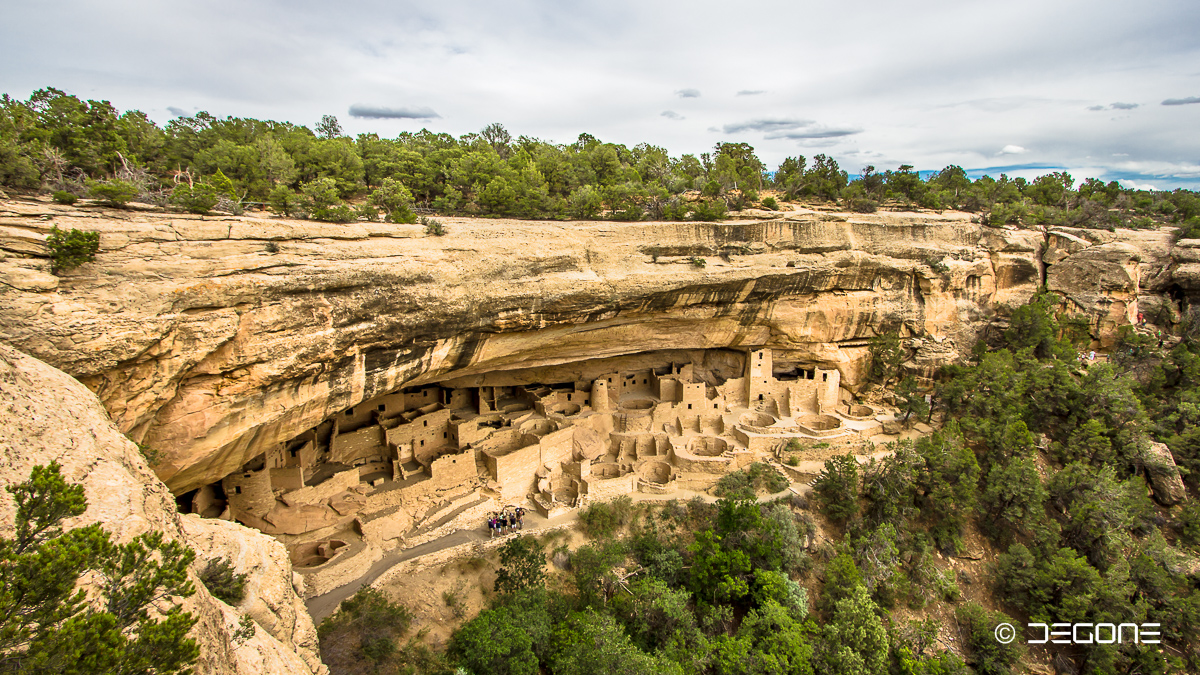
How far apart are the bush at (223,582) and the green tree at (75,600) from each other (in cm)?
184

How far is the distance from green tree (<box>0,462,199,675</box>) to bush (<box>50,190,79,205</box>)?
8.45 meters

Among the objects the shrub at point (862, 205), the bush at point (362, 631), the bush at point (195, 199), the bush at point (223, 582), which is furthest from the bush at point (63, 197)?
the shrub at point (862, 205)

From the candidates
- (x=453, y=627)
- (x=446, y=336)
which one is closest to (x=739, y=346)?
(x=446, y=336)

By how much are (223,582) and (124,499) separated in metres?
1.83

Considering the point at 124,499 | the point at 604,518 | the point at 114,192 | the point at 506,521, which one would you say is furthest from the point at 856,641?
the point at 114,192

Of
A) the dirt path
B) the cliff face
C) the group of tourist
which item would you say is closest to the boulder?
the cliff face

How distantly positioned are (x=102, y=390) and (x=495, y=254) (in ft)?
26.3

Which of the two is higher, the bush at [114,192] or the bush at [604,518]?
the bush at [114,192]

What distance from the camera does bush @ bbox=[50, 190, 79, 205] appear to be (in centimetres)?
970

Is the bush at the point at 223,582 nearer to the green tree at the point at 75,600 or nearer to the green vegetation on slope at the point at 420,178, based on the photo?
the green tree at the point at 75,600

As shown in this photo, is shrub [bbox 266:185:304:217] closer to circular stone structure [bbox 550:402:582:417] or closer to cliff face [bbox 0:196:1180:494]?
cliff face [bbox 0:196:1180:494]

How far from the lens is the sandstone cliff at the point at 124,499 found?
509cm

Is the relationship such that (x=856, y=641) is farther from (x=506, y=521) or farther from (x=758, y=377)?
(x=758, y=377)

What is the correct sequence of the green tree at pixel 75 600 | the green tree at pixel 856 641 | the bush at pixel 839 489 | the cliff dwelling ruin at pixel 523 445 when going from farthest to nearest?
the bush at pixel 839 489 → the cliff dwelling ruin at pixel 523 445 → the green tree at pixel 856 641 → the green tree at pixel 75 600
